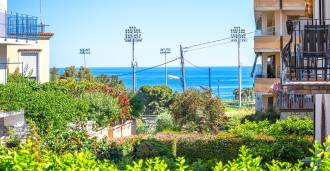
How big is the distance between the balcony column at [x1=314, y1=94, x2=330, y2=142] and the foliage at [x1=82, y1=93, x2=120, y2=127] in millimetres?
19757

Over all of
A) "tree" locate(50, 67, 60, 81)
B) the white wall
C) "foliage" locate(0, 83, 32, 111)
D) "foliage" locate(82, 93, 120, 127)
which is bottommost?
"foliage" locate(82, 93, 120, 127)

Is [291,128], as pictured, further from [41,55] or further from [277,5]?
[41,55]

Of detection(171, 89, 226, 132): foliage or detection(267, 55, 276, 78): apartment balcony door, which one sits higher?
detection(267, 55, 276, 78): apartment balcony door

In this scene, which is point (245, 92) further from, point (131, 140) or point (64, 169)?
point (64, 169)

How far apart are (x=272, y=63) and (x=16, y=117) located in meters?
25.5

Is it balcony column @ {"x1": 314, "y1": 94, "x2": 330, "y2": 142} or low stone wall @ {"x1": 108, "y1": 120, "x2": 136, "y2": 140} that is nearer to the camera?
balcony column @ {"x1": 314, "y1": 94, "x2": 330, "y2": 142}

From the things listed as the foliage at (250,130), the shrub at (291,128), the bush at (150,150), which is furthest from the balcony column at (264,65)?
the bush at (150,150)

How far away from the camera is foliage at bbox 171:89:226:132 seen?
3797cm

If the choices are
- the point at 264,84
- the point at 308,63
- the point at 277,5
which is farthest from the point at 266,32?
the point at 308,63

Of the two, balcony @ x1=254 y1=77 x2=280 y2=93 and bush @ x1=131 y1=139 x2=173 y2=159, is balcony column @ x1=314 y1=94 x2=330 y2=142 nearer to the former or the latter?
bush @ x1=131 y1=139 x2=173 y2=159

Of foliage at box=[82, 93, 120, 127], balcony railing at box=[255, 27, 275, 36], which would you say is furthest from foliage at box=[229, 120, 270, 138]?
balcony railing at box=[255, 27, 275, 36]

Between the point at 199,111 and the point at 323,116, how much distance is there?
22.8 m

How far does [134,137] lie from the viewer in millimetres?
29062

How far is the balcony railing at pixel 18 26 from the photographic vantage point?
29.0 m
